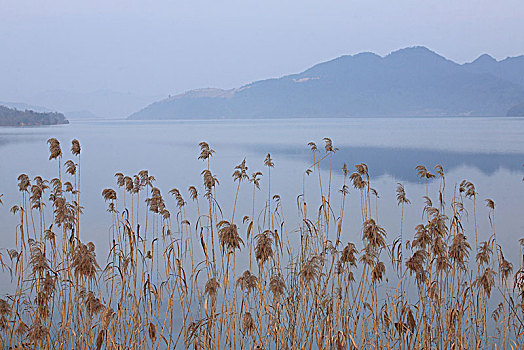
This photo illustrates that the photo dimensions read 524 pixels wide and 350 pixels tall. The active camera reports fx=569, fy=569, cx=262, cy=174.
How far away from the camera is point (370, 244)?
9.21 ft

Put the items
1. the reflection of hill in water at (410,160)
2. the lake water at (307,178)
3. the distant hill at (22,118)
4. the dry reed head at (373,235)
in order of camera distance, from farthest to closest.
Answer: the distant hill at (22,118), the reflection of hill in water at (410,160), the lake water at (307,178), the dry reed head at (373,235)

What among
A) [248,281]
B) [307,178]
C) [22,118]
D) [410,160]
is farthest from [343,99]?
[248,281]

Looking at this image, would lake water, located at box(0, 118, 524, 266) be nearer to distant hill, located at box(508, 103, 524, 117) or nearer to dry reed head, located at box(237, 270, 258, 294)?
dry reed head, located at box(237, 270, 258, 294)

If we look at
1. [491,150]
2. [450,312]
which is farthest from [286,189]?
[491,150]

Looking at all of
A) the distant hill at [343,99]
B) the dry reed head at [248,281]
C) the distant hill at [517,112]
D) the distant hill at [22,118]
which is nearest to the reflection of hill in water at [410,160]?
the dry reed head at [248,281]

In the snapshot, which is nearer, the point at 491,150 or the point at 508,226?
the point at 508,226

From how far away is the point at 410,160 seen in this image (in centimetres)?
1947

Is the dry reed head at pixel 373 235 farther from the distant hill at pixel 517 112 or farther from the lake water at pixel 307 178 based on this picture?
the distant hill at pixel 517 112

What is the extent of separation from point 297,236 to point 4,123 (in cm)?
5695

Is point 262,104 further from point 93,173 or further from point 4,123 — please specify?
point 93,173

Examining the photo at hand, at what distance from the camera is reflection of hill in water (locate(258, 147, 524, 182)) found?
657 inches

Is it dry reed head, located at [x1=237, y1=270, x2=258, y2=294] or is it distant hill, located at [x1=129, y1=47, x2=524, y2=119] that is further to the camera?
distant hill, located at [x1=129, y1=47, x2=524, y2=119]

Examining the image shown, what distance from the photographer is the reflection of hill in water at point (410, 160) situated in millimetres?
16688

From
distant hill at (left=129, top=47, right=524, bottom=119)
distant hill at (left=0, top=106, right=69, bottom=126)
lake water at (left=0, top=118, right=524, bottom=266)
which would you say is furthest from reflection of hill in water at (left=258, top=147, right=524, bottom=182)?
distant hill at (left=129, top=47, right=524, bottom=119)
